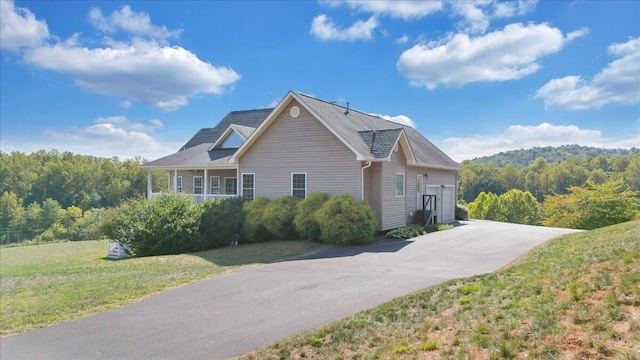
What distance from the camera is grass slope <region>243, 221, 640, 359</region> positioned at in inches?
150

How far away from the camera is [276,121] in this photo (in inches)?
723

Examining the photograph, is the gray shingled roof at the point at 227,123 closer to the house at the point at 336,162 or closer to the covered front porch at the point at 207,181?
the covered front porch at the point at 207,181

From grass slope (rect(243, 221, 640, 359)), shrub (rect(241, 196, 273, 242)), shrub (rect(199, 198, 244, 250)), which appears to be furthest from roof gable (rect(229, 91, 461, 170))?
grass slope (rect(243, 221, 640, 359))

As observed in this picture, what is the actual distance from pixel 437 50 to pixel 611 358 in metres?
16.6

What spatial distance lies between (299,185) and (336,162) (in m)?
2.28

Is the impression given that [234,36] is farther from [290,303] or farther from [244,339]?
[244,339]

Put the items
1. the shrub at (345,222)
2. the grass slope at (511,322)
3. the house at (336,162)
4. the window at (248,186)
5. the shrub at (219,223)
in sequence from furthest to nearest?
the window at (248,186) → the house at (336,162) → the shrub at (219,223) → the shrub at (345,222) → the grass slope at (511,322)

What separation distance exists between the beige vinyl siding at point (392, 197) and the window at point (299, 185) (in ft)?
12.0

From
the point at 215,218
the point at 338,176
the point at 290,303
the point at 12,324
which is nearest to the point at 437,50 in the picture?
the point at 338,176

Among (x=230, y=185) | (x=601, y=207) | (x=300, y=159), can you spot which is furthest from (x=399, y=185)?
(x=601, y=207)

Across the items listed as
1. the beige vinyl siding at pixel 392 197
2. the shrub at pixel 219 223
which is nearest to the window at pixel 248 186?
the shrub at pixel 219 223

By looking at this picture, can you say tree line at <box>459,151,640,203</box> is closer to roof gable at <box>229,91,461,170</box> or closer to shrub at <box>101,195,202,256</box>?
roof gable at <box>229,91,461,170</box>

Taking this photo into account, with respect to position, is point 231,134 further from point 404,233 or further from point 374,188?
point 404,233

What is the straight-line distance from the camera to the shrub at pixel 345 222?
14375mm
